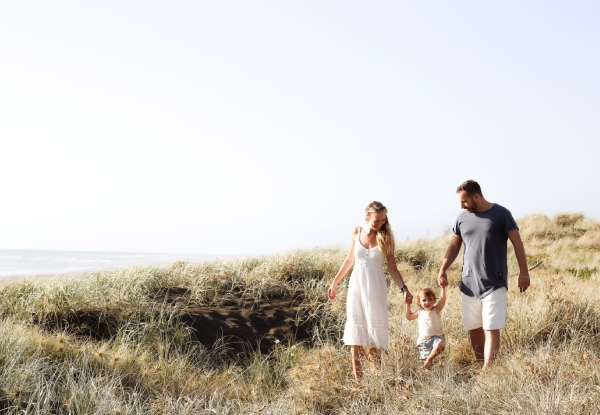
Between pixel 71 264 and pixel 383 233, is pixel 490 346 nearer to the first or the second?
pixel 383 233

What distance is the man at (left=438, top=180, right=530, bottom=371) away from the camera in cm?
604

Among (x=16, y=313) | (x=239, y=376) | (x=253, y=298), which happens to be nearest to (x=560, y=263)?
(x=253, y=298)

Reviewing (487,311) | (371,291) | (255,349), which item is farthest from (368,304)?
(255,349)

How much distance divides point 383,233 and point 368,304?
0.71 meters

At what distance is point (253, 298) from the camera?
9430 millimetres

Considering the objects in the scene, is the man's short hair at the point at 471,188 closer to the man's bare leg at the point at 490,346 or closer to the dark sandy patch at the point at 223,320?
the man's bare leg at the point at 490,346

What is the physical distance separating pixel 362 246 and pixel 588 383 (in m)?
2.31

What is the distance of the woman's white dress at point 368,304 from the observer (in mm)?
5910

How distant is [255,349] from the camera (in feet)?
26.1

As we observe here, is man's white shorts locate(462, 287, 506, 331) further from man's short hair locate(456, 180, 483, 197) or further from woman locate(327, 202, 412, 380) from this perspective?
man's short hair locate(456, 180, 483, 197)

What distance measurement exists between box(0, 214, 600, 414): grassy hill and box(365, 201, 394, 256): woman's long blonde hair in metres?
0.90

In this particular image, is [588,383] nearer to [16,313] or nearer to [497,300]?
[497,300]

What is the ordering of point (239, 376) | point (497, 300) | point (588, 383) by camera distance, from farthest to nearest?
point (239, 376), point (497, 300), point (588, 383)

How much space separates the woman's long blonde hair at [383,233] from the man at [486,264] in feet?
2.37
